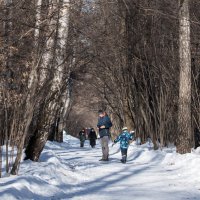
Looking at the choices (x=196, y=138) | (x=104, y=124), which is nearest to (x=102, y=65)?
(x=196, y=138)

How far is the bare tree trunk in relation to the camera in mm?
14164

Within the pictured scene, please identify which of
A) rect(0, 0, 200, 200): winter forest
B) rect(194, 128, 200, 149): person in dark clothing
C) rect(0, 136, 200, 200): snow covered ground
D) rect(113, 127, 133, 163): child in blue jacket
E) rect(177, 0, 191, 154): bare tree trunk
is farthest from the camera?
rect(194, 128, 200, 149): person in dark clothing

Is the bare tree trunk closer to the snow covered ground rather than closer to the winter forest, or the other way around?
the winter forest

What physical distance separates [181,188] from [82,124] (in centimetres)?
10759

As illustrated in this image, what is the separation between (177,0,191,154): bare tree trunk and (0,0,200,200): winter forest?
29mm

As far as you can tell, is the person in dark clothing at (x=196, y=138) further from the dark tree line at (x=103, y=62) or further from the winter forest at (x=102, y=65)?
the dark tree line at (x=103, y=62)

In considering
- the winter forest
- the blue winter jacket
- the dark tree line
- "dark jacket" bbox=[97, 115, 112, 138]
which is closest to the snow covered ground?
the winter forest

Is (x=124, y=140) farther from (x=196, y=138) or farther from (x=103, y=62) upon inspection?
(x=103, y=62)

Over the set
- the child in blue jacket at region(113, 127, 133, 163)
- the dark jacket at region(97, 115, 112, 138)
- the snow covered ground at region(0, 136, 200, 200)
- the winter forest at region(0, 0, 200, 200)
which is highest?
the winter forest at region(0, 0, 200, 200)

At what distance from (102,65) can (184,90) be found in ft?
43.4

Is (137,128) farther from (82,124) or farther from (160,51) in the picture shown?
(82,124)

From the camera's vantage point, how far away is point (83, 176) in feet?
34.4

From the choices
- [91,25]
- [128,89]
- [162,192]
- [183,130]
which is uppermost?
[91,25]

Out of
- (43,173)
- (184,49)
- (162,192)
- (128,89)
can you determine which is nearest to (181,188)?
(162,192)
